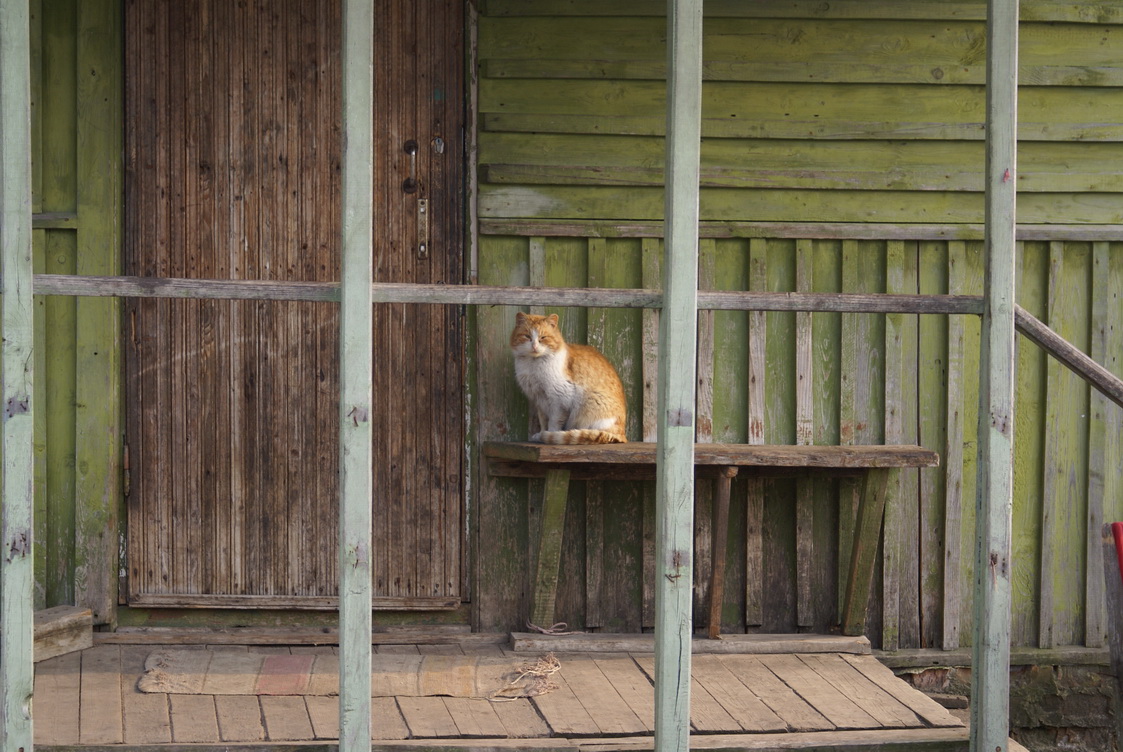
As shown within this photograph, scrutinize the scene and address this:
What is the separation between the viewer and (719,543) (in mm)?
5121

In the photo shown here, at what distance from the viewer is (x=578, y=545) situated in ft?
17.7

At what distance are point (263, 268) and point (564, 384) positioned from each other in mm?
1503

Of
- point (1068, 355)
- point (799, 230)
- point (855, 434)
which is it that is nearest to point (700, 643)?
point (855, 434)

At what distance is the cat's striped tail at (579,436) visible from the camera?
16.2 ft

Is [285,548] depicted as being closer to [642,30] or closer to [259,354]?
[259,354]

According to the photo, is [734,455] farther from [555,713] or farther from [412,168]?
[412,168]

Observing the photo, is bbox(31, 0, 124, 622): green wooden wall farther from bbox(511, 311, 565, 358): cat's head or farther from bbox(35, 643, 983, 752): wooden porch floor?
bbox(511, 311, 565, 358): cat's head

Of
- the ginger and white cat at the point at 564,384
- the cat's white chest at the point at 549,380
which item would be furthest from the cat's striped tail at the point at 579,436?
the cat's white chest at the point at 549,380

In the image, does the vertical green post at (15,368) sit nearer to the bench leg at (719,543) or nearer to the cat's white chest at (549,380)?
the cat's white chest at (549,380)

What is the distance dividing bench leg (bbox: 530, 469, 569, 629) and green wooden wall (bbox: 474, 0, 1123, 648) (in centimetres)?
18

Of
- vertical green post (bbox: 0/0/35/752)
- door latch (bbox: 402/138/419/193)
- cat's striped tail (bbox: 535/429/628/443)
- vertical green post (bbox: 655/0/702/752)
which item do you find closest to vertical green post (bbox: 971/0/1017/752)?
vertical green post (bbox: 655/0/702/752)

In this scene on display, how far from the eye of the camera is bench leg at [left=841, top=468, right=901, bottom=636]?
5.20 m

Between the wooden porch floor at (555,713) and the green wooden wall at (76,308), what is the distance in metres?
0.50

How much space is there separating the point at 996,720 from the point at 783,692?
37.4 inches
